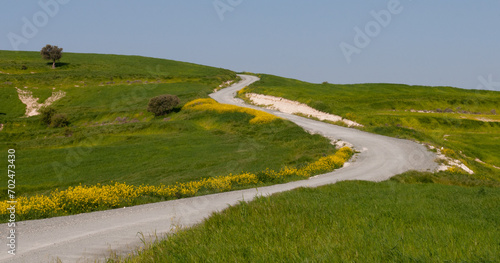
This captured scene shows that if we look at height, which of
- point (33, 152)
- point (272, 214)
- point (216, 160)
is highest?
point (272, 214)

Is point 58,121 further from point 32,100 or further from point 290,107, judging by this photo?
point 290,107

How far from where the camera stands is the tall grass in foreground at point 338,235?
18.2 feet

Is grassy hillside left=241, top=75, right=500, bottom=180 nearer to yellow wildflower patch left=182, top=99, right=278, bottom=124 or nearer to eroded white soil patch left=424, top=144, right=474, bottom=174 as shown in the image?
eroded white soil patch left=424, top=144, right=474, bottom=174

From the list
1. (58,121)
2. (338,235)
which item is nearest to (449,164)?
(338,235)

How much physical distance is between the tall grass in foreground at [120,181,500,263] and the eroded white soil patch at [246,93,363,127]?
1572 inches

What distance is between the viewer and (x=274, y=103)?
72.8m

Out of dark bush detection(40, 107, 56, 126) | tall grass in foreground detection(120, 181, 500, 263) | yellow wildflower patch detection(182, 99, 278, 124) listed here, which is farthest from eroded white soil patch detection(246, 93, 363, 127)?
tall grass in foreground detection(120, 181, 500, 263)

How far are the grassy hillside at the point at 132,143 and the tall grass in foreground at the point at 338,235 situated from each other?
18.0 metres

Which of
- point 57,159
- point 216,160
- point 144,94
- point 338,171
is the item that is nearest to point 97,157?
point 57,159

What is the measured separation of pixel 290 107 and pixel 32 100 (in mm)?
62945

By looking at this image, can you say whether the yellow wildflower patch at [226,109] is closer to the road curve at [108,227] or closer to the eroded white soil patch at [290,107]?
the eroded white soil patch at [290,107]

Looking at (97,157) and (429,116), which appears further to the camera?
(429,116)

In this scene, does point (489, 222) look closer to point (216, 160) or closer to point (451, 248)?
point (451, 248)

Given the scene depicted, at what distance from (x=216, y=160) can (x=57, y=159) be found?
685 inches
